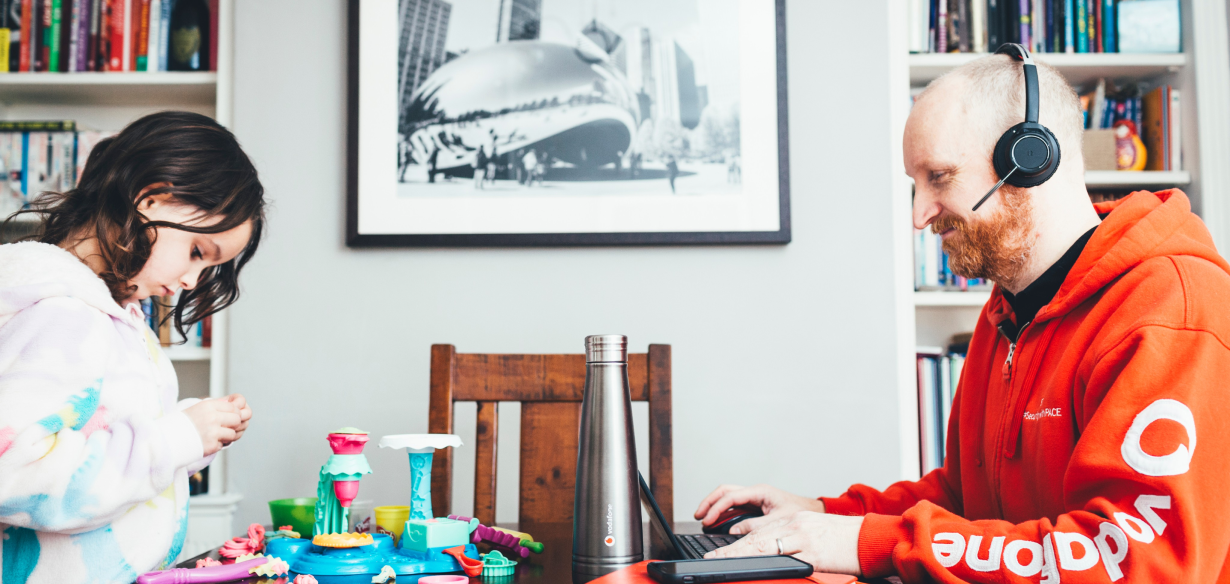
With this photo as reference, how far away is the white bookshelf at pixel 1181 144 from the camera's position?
1810 mm

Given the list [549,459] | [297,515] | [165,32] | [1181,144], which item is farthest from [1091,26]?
[165,32]

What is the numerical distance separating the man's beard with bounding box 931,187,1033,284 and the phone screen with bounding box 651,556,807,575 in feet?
1.63

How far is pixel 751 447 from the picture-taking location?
70.3 inches

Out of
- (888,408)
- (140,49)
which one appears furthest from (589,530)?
(140,49)

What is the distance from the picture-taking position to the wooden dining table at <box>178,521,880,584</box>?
808mm

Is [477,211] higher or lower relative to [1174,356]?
higher

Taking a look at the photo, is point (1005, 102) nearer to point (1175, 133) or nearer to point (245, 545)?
point (245, 545)

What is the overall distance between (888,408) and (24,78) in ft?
7.38

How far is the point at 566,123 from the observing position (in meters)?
1.79

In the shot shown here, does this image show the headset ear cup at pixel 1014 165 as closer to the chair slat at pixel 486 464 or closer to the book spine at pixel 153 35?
the chair slat at pixel 486 464

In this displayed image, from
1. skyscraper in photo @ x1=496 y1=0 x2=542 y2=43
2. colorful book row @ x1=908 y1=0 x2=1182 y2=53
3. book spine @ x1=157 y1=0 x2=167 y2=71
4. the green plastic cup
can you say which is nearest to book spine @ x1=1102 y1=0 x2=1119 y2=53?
colorful book row @ x1=908 y1=0 x2=1182 y2=53

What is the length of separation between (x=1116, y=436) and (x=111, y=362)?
109 centimetres

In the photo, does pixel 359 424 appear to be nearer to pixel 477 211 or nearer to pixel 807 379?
pixel 477 211

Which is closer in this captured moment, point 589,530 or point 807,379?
point 589,530
